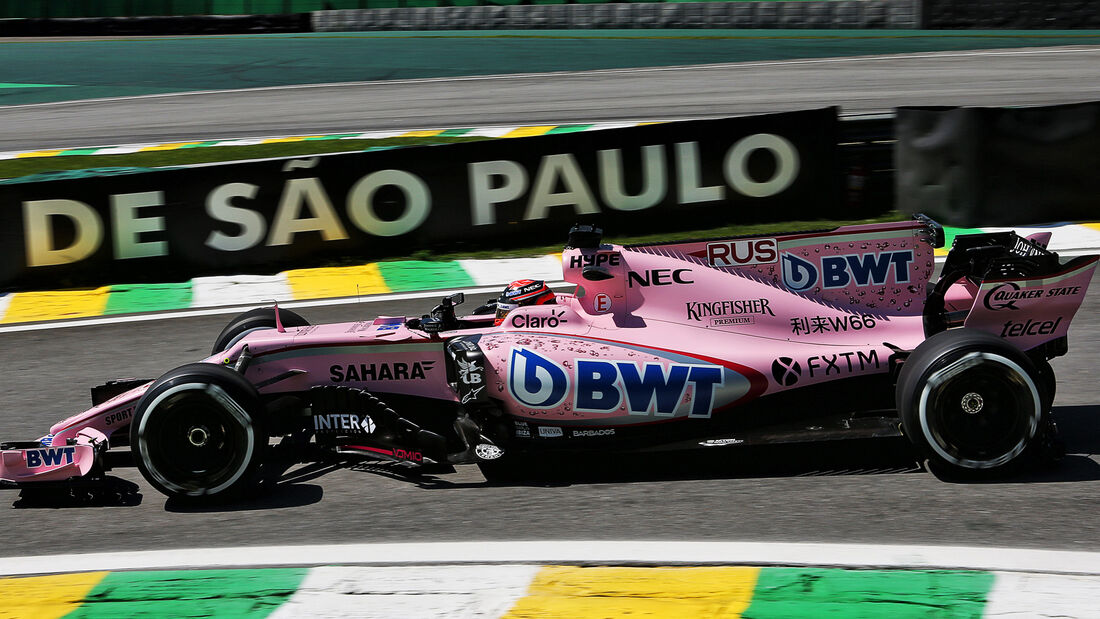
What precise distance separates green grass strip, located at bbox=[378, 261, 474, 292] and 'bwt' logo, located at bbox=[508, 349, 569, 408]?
453cm

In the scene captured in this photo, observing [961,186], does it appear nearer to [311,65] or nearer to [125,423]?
[125,423]

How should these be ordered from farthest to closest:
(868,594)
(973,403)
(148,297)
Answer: (148,297)
(973,403)
(868,594)

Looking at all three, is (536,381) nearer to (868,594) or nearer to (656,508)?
(656,508)

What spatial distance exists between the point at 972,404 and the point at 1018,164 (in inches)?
259

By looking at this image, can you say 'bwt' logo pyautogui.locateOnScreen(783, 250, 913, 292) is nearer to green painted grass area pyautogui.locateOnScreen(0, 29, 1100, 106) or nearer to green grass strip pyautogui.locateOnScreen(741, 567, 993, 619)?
green grass strip pyautogui.locateOnScreen(741, 567, 993, 619)

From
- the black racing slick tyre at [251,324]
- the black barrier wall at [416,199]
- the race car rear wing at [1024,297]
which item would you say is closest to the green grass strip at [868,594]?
the race car rear wing at [1024,297]

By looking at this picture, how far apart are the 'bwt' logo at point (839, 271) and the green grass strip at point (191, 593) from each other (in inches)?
116

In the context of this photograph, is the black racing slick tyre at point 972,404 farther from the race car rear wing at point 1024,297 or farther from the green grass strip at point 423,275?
the green grass strip at point 423,275

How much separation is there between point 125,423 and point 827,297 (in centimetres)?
376

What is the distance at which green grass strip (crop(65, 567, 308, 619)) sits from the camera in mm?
4660

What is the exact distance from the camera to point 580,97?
2064cm

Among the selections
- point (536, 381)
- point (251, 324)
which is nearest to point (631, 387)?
point (536, 381)

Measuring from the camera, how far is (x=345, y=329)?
6.21 m

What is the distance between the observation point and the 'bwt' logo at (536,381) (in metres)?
5.80
